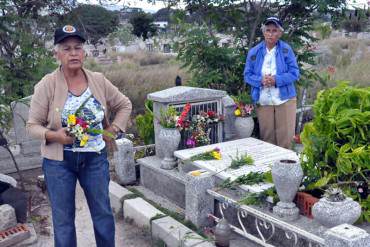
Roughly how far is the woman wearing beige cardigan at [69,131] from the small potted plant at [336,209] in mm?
1523

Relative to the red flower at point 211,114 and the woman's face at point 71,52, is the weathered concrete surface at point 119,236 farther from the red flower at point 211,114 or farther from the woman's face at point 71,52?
the woman's face at point 71,52

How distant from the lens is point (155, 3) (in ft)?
24.6

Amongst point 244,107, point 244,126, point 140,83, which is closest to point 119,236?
point 244,126

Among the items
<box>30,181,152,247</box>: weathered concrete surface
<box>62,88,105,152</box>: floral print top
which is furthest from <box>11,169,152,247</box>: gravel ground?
<box>62,88,105,152</box>: floral print top

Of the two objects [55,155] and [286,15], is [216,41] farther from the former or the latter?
[55,155]

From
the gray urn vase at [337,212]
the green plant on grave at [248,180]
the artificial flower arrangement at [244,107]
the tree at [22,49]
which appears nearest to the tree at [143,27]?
the tree at [22,49]

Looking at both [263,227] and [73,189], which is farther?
[263,227]

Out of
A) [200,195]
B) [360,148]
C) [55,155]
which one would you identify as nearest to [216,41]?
[200,195]

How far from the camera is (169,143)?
507 cm

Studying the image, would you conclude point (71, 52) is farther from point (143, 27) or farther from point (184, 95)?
point (143, 27)

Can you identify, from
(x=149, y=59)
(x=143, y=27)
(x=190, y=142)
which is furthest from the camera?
(x=143, y=27)

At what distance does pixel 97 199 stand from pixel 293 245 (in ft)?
5.11

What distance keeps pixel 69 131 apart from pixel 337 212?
1867 millimetres

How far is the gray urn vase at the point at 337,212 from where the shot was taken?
10.3 feet
